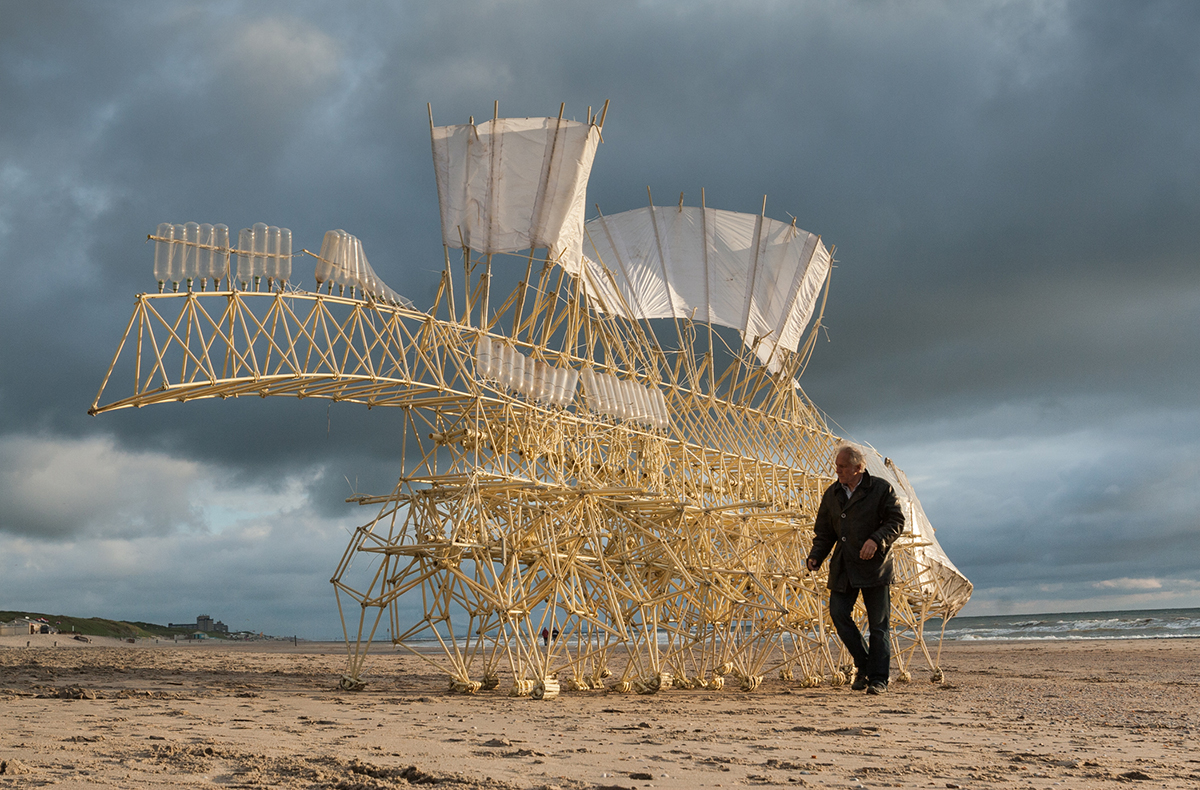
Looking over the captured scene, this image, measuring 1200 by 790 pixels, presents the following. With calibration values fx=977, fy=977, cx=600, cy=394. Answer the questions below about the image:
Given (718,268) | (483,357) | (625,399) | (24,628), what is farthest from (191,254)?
(24,628)

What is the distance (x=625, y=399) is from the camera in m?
15.7

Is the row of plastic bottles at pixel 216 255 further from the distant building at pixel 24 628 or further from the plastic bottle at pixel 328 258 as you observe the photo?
the distant building at pixel 24 628

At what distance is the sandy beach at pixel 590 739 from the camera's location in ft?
17.8

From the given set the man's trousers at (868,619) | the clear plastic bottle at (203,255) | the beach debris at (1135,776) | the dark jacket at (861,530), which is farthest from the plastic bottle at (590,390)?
the beach debris at (1135,776)

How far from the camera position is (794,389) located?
63.3 feet

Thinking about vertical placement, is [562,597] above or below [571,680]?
above

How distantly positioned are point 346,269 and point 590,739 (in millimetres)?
7239

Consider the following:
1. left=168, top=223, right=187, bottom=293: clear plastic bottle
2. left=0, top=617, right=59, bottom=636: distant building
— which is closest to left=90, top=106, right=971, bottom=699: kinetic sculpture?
left=168, top=223, right=187, bottom=293: clear plastic bottle

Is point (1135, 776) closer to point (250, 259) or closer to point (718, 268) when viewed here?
point (250, 259)

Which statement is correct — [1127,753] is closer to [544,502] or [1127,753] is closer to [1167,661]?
[544,502]

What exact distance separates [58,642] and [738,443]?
130 ft

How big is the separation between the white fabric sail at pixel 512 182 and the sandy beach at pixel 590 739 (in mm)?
6429

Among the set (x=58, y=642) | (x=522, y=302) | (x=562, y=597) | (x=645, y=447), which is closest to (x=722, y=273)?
(x=645, y=447)

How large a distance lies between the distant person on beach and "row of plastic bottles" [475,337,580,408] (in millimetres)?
6042
